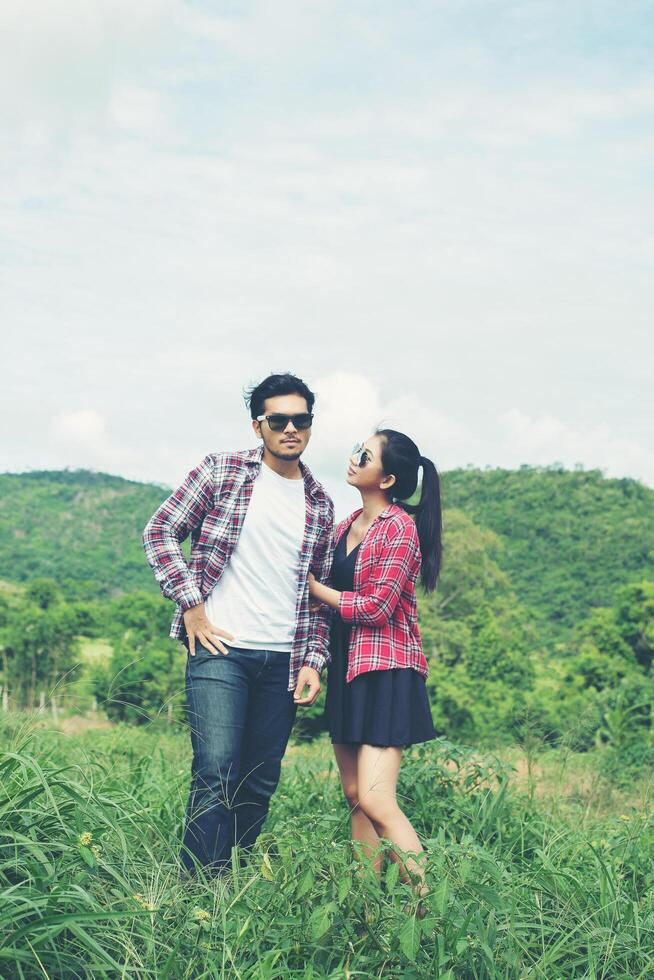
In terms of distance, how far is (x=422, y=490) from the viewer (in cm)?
353

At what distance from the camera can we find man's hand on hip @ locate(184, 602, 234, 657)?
3262 millimetres

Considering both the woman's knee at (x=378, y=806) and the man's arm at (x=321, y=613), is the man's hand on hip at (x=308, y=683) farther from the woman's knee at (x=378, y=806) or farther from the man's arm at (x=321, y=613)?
the woman's knee at (x=378, y=806)

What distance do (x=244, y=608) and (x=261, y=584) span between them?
0.34 feet

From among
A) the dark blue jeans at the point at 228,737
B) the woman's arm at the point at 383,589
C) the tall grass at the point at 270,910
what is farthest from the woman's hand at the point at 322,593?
the tall grass at the point at 270,910

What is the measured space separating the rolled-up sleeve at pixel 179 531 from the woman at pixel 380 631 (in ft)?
1.50

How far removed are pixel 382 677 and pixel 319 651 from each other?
25 cm

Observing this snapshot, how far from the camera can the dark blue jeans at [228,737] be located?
10.6 ft

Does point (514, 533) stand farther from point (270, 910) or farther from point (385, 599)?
point (270, 910)

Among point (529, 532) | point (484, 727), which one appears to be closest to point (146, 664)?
point (484, 727)

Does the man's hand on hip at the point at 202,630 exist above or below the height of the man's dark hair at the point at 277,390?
below

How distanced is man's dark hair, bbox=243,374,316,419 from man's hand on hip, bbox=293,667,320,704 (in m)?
0.94

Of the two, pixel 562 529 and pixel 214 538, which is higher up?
pixel 562 529

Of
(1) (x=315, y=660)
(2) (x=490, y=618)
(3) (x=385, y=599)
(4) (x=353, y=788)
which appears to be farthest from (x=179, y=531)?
(2) (x=490, y=618)

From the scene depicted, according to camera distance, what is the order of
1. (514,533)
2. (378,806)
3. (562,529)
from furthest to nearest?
1. (514,533)
2. (562,529)
3. (378,806)
